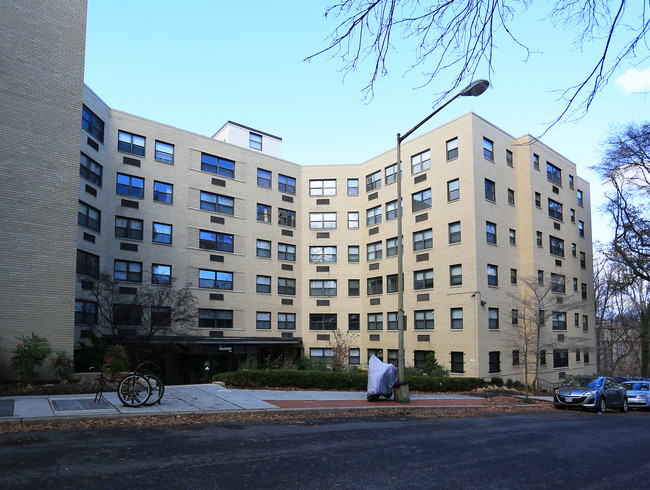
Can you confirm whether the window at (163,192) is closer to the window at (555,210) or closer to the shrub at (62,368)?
the shrub at (62,368)

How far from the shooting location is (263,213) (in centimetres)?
3947

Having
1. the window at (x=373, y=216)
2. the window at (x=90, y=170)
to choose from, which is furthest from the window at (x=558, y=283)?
the window at (x=90, y=170)

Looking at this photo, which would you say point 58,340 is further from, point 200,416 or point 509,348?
point 509,348

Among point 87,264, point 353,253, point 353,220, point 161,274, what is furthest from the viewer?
point 353,220

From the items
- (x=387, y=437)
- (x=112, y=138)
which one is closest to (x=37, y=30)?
(x=112, y=138)

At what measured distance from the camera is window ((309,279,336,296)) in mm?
40594

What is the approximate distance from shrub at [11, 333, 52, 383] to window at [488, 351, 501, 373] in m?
25.3

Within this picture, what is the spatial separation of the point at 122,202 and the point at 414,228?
68.0ft

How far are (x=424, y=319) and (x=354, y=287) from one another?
7983 mm

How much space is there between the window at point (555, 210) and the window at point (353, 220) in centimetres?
1529

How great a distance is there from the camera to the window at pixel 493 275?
32.4m

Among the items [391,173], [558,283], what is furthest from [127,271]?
[558,283]

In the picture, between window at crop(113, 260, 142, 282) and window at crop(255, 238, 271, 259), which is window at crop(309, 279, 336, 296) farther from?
window at crop(113, 260, 142, 282)

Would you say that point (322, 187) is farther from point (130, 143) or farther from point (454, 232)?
point (130, 143)
